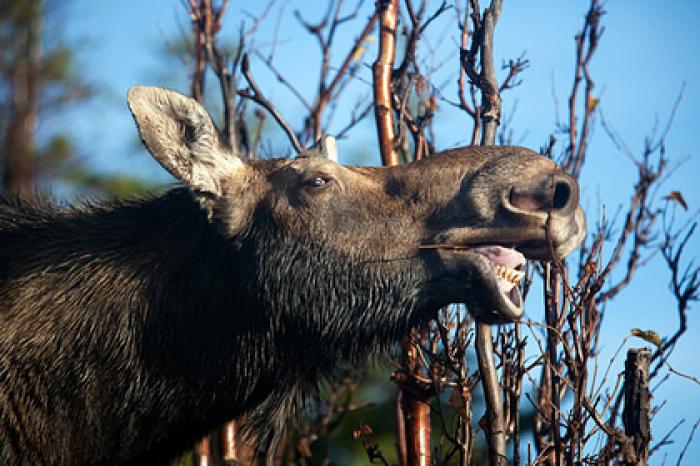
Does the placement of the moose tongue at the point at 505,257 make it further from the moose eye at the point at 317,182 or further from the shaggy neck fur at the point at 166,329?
the moose eye at the point at 317,182

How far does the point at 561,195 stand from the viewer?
14.0ft

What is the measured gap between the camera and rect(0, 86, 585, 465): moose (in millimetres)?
4461

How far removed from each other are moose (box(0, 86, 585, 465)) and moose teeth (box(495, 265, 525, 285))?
1 centimetres

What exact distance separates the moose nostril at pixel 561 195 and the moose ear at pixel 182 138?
4.99 feet

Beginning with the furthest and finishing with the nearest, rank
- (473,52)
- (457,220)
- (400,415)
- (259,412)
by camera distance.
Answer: (400,415) → (473,52) → (259,412) → (457,220)

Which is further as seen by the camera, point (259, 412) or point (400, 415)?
point (400, 415)

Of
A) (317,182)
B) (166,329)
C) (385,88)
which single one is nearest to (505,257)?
(317,182)

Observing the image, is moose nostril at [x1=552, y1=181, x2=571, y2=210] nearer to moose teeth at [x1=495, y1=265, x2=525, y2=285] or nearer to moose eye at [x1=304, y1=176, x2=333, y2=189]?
moose teeth at [x1=495, y1=265, x2=525, y2=285]

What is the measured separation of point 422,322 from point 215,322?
3.02ft

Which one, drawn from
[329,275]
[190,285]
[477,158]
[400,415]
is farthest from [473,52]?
[400,415]

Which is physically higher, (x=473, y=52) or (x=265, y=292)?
(x=473, y=52)

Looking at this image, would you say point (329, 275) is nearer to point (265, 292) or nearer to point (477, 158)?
point (265, 292)

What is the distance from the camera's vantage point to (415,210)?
4.66 metres

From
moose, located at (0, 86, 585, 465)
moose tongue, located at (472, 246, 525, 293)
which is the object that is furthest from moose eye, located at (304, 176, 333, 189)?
moose tongue, located at (472, 246, 525, 293)
